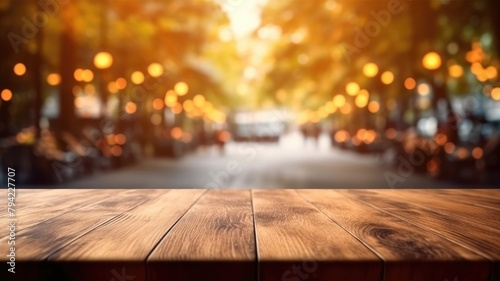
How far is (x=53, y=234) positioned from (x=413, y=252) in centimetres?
90

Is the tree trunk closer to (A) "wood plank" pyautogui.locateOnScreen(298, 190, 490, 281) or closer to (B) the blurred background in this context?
(B) the blurred background

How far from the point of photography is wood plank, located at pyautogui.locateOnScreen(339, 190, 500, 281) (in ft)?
3.03

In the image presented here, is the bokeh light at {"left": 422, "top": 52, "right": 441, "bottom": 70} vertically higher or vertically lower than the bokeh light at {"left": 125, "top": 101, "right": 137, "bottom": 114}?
higher

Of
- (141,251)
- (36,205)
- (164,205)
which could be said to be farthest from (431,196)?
(36,205)

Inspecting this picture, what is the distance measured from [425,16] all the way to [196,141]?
19.3 meters

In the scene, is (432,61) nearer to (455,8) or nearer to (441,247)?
(455,8)

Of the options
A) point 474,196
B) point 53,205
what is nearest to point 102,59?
point 53,205

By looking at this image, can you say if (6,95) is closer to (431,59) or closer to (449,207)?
(431,59)

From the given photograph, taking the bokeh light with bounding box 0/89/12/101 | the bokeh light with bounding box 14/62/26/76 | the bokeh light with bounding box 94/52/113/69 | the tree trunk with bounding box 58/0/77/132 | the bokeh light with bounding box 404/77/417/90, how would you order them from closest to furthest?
the bokeh light with bounding box 94/52/113/69
the tree trunk with bounding box 58/0/77/132
the bokeh light with bounding box 404/77/417/90
the bokeh light with bounding box 14/62/26/76
the bokeh light with bounding box 0/89/12/101

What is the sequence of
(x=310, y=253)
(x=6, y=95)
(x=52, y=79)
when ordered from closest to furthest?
(x=310, y=253) < (x=6, y=95) < (x=52, y=79)

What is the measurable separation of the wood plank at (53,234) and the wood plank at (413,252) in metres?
0.71

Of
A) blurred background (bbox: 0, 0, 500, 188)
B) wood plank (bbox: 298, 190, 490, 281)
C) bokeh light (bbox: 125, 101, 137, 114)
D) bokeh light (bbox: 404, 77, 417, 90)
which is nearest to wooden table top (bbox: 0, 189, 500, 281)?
wood plank (bbox: 298, 190, 490, 281)

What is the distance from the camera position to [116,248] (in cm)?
91

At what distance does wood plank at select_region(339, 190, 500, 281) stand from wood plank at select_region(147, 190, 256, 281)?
0.51 metres
